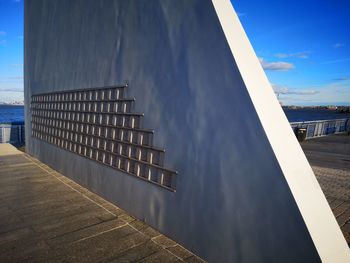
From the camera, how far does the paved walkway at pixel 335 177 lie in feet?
15.5

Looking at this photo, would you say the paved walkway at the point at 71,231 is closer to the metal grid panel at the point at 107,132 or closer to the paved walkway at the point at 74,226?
the paved walkway at the point at 74,226

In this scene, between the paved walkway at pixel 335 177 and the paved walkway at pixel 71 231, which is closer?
the paved walkway at pixel 71 231

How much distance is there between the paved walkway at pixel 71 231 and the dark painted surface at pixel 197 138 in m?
0.30

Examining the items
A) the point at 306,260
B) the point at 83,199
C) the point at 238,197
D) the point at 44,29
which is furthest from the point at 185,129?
the point at 44,29

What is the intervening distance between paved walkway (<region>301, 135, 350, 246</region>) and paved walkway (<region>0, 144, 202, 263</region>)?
2.98m

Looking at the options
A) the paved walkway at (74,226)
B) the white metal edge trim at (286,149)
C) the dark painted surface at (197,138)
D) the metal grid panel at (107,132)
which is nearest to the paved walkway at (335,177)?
the paved walkway at (74,226)

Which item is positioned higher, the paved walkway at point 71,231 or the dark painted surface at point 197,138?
the dark painted surface at point 197,138

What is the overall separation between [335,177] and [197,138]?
19.5 ft

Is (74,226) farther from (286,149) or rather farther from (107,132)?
(286,149)

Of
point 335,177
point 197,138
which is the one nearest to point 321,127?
point 335,177

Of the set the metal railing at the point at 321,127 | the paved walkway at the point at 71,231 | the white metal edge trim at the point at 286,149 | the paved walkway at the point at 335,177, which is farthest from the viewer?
A: the metal railing at the point at 321,127

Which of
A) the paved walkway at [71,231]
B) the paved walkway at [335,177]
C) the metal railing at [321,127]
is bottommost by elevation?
the paved walkway at [71,231]

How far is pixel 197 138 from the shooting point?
3502 millimetres

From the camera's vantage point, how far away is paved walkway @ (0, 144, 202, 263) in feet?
11.5
